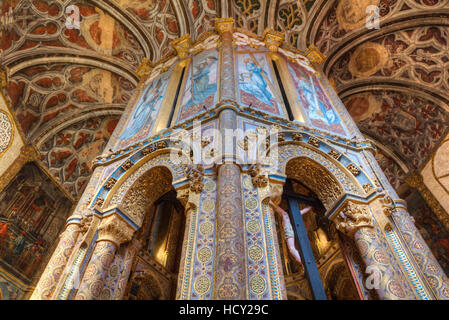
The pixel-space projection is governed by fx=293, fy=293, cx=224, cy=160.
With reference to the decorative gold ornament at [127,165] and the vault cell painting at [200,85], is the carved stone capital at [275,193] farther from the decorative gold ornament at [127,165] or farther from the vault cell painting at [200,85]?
the decorative gold ornament at [127,165]

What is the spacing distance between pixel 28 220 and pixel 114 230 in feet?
26.3

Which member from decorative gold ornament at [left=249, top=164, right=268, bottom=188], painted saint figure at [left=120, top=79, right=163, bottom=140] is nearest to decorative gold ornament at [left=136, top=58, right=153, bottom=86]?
painted saint figure at [left=120, top=79, right=163, bottom=140]

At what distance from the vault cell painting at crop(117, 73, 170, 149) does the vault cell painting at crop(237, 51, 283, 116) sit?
197cm

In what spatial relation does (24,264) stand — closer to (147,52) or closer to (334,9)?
(147,52)

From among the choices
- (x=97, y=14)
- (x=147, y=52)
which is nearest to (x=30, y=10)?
(x=97, y=14)

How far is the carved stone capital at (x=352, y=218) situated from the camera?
13.2 ft

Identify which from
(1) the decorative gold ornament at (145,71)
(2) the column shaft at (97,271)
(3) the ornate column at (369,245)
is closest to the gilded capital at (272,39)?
(1) the decorative gold ornament at (145,71)

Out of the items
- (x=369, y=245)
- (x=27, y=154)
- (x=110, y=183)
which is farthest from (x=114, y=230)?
(x=27, y=154)

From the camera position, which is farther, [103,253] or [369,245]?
[103,253]

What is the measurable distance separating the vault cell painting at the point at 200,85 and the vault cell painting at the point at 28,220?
23.9ft

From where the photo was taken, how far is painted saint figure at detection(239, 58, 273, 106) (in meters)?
6.05

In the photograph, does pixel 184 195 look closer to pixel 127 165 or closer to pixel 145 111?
pixel 127 165

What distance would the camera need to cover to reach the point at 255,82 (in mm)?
6449
